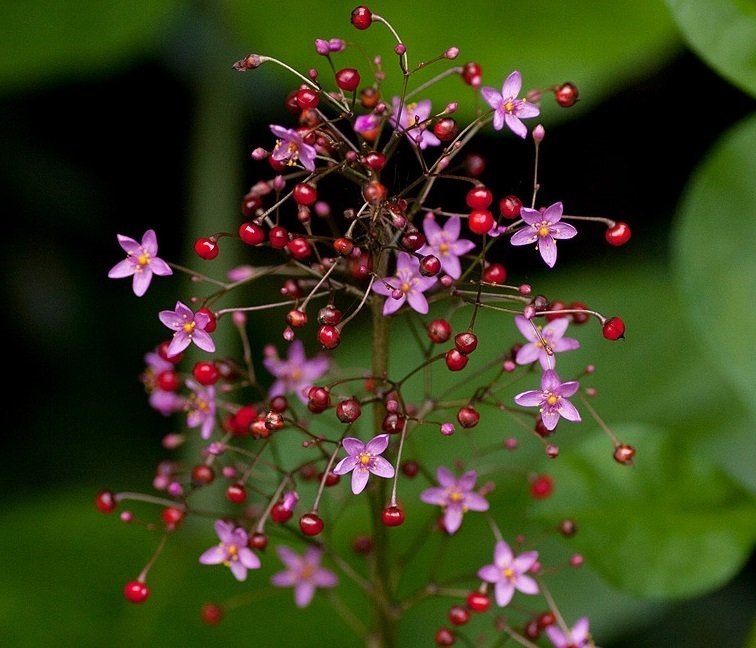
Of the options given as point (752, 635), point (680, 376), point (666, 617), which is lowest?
point (666, 617)

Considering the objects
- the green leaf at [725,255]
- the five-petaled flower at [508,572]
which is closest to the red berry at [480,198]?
the five-petaled flower at [508,572]

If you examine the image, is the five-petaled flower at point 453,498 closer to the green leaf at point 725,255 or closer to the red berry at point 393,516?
the red berry at point 393,516

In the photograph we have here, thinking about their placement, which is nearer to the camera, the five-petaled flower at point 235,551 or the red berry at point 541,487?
the five-petaled flower at point 235,551

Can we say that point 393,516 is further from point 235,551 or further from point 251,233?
point 251,233

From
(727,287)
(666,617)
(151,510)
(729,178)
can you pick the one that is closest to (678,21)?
(729,178)

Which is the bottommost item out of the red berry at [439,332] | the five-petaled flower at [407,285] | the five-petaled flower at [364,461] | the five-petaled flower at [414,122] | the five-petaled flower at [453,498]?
the five-petaled flower at [453,498]

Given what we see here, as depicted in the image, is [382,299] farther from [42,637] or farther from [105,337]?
[105,337]

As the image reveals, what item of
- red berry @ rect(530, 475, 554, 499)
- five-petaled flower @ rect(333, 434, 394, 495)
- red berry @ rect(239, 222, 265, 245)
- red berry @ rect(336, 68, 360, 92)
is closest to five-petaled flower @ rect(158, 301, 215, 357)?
red berry @ rect(239, 222, 265, 245)

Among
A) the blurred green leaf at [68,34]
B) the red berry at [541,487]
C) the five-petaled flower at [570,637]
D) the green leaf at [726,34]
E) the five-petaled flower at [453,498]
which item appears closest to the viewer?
the five-petaled flower at [453,498]
